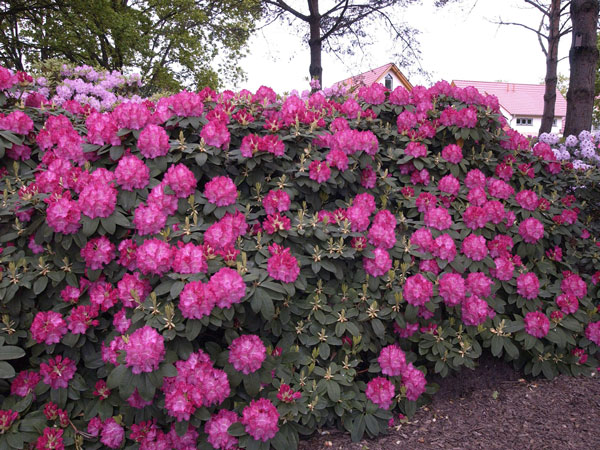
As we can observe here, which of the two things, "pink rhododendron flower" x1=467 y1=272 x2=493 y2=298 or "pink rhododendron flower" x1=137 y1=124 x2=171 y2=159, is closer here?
"pink rhododendron flower" x1=137 y1=124 x2=171 y2=159

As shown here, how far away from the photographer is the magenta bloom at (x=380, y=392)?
89.9 inches

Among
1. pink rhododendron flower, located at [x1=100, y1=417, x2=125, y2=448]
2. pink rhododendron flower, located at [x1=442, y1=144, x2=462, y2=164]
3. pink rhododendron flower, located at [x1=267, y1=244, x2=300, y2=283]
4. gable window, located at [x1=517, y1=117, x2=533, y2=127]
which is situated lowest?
pink rhododendron flower, located at [x1=100, y1=417, x2=125, y2=448]

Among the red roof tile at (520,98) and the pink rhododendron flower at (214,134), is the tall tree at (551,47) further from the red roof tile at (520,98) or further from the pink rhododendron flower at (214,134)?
the red roof tile at (520,98)

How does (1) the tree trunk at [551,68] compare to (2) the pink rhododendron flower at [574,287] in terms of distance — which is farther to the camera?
(1) the tree trunk at [551,68]

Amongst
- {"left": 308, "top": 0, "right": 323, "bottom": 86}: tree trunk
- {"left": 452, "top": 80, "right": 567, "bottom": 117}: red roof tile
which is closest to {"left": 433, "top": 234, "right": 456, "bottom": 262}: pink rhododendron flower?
{"left": 308, "top": 0, "right": 323, "bottom": 86}: tree trunk

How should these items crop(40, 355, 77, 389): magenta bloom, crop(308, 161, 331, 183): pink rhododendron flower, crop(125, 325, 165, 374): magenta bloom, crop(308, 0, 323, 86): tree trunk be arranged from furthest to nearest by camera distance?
crop(308, 0, 323, 86): tree trunk → crop(308, 161, 331, 183): pink rhododendron flower → crop(40, 355, 77, 389): magenta bloom → crop(125, 325, 165, 374): magenta bloom

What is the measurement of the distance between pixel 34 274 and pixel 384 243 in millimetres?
1752

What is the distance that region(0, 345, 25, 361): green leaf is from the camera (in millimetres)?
1983

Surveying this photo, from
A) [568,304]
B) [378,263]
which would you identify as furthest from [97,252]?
[568,304]

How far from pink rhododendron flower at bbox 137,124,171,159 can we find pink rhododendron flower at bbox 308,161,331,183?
771mm

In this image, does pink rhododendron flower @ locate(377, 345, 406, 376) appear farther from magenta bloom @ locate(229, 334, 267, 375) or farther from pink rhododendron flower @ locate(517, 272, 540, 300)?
pink rhododendron flower @ locate(517, 272, 540, 300)

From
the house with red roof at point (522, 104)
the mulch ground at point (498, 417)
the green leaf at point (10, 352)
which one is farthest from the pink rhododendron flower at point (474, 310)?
the house with red roof at point (522, 104)

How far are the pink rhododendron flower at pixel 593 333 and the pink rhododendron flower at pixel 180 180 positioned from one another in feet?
8.47

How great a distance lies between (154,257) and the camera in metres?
2.01
